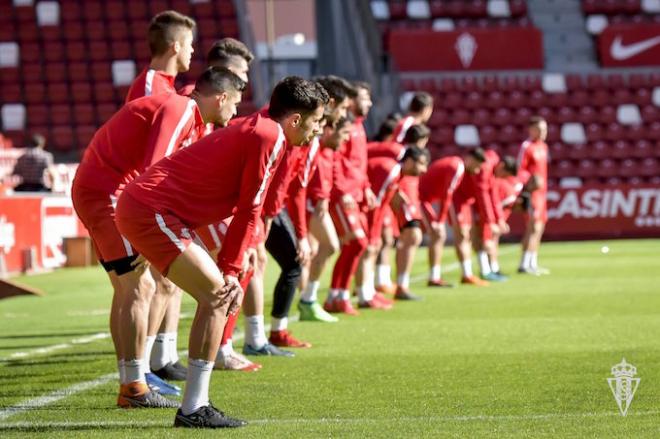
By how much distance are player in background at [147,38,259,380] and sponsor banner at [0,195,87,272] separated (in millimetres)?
10128

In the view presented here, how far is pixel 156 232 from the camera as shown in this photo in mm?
5609

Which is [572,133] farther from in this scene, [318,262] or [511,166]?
[318,262]

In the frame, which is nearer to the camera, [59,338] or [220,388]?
[220,388]

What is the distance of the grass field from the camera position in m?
5.62

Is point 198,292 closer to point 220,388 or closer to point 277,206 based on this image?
point 220,388

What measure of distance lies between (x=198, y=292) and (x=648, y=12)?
2942 centimetres

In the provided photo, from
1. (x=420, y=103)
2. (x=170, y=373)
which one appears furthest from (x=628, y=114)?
(x=170, y=373)

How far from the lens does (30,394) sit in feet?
22.5

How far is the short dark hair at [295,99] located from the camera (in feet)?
19.1

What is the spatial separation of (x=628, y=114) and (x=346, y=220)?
68.9ft

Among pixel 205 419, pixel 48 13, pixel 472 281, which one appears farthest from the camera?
pixel 48 13

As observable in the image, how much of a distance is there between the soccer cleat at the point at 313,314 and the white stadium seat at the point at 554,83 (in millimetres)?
20992

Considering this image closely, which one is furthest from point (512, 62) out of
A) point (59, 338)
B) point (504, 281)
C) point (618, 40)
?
point (59, 338)

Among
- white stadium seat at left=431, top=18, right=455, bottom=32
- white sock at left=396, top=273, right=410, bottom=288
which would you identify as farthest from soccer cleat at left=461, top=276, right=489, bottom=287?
white stadium seat at left=431, top=18, right=455, bottom=32
